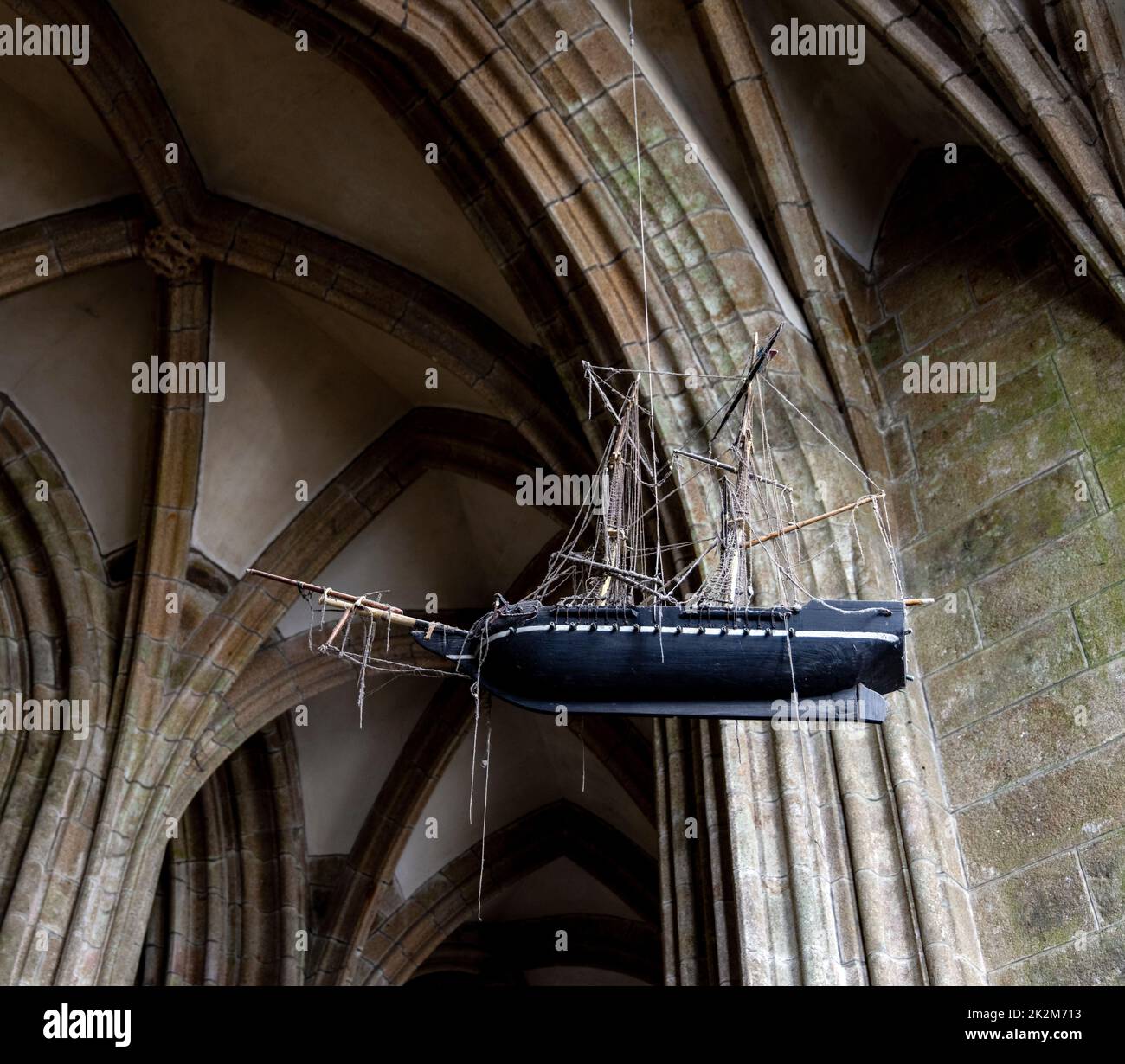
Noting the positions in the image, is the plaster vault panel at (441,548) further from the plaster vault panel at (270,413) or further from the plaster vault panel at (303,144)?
the plaster vault panel at (303,144)

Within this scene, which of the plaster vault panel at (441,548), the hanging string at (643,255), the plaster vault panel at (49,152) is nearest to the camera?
the hanging string at (643,255)

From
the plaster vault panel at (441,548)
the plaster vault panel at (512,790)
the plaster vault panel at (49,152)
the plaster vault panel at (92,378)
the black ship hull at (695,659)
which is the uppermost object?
the plaster vault panel at (49,152)

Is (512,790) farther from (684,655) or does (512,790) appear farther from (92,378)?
(684,655)

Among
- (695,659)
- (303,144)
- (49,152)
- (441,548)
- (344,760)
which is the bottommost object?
(695,659)

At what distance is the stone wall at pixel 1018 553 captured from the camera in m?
6.70

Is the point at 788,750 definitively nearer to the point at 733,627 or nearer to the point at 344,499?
the point at 733,627

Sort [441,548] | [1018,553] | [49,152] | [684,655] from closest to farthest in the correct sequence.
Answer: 1. [684,655]
2. [1018,553]
3. [49,152]
4. [441,548]

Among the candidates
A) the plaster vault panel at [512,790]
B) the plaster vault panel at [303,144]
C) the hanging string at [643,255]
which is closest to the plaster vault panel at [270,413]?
the plaster vault panel at [303,144]

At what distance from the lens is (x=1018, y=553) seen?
7.58m

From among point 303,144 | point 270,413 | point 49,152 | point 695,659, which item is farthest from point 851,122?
point 49,152

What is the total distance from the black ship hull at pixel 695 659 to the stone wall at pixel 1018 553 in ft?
4.33

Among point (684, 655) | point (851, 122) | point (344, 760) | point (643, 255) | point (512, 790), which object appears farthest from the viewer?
point (512, 790)

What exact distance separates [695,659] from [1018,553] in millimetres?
2404
